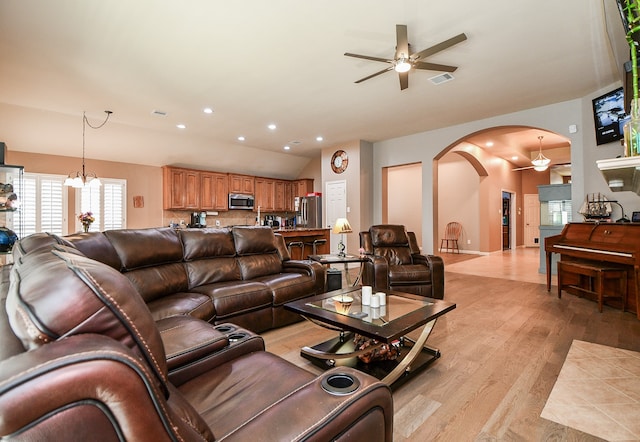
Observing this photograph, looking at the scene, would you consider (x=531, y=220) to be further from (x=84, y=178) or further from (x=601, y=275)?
(x=84, y=178)

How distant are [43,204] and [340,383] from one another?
7.36 m

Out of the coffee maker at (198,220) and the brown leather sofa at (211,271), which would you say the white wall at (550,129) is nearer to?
the brown leather sofa at (211,271)

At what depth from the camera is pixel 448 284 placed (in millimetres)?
5023

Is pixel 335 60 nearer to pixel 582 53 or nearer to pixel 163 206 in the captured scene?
pixel 582 53

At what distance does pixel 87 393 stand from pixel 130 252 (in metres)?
2.50

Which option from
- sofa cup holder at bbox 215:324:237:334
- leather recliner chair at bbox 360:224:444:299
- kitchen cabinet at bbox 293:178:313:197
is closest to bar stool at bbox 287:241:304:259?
leather recliner chair at bbox 360:224:444:299

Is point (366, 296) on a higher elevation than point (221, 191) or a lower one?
lower

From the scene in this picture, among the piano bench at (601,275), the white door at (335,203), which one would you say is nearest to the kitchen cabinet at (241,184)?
the white door at (335,203)

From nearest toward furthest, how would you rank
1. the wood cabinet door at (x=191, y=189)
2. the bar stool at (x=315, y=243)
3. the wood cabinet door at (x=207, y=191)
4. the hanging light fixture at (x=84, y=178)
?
the hanging light fixture at (x=84, y=178)
the bar stool at (x=315, y=243)
the wood cabinet door at (x=191, y=189)
the wood cabinet door at (x=207, y=191)

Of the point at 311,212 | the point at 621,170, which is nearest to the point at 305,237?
the point at 311,212

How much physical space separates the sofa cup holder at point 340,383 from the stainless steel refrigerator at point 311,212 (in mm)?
6782

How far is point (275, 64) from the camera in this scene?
11.5 feet

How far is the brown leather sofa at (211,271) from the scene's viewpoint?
2502 millimetres

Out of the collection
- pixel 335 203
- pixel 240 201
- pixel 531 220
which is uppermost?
pixel 240 201
